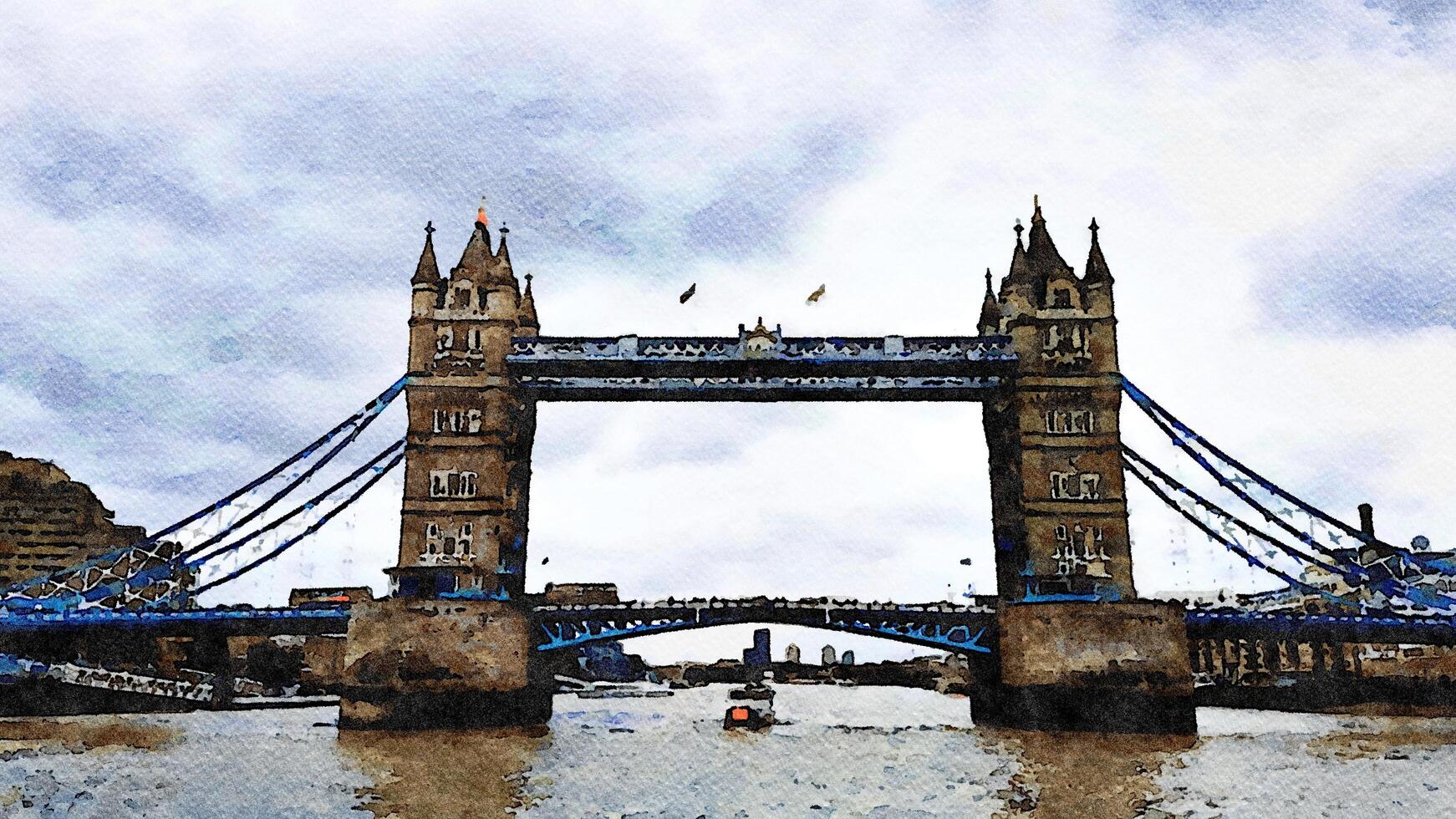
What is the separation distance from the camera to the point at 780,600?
42.4 meters

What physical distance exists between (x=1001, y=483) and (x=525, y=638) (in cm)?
1862

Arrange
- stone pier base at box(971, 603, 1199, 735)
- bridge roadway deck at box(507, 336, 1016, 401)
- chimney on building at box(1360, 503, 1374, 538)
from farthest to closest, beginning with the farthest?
1. chimney on building at box(1360, 503, 1374, 538)
2. bridge roadway deck at box(507, 336, 1016, 401)
3. stone pier base at box(971, 603, 1199, 735)

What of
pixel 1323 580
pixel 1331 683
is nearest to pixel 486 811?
pixel 1331 683

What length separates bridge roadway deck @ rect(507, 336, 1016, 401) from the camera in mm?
39844

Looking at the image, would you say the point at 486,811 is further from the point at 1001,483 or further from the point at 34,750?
the point at 1001,483

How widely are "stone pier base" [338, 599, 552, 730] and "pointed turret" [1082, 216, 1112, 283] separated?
23876mm

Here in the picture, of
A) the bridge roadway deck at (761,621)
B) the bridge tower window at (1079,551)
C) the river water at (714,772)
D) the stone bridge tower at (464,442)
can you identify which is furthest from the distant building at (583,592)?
the bridge tower window at (1079,551)

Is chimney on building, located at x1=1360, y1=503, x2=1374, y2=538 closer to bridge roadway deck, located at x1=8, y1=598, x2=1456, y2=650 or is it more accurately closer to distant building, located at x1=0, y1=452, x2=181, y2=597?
bridge roadway deck, located at x1=8, y1=598, x2=1456, y2=650

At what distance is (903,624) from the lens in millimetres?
41656

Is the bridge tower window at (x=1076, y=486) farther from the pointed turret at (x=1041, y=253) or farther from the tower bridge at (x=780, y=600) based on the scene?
the pointed turret at (x=1041, y=253)

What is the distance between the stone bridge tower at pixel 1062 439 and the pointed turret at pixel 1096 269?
0.04 m

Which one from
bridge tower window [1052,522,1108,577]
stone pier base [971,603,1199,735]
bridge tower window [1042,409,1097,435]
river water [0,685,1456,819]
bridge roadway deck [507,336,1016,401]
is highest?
bridge roadway deck [507,336,1016,401]

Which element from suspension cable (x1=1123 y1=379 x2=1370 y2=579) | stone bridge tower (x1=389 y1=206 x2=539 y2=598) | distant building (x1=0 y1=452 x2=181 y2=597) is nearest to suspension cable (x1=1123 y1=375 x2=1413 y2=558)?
suspension cable (x1=1123 y1=379 x2=1370 y2=579)

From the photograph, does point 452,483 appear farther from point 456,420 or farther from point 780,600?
point 780,600
